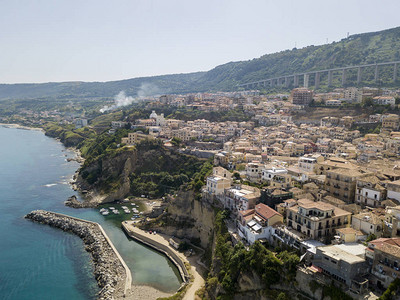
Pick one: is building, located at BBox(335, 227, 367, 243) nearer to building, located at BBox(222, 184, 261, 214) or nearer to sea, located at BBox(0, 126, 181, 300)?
building, located at BBox(222, 184, 261, 214)

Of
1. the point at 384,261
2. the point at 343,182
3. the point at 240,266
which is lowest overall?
the point at 240,266

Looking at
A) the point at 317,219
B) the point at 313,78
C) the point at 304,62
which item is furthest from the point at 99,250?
the point at 304,62

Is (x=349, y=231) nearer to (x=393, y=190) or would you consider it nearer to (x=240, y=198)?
(x=393, y=190)

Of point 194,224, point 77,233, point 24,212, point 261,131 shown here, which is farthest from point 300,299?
point 261,131

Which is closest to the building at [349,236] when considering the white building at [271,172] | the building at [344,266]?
the building at [344,266]

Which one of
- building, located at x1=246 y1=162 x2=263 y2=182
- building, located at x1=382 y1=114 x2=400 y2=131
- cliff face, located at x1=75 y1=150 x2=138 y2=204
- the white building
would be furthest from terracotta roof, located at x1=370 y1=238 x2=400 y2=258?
building, located at x1=382 y1=114 x2=400 y2=131

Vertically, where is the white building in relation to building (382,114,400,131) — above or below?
below
